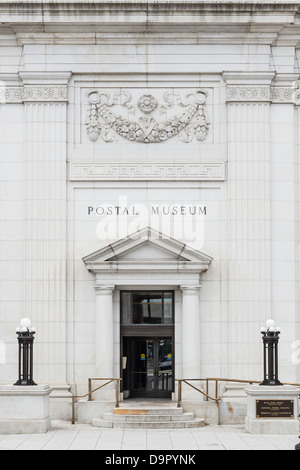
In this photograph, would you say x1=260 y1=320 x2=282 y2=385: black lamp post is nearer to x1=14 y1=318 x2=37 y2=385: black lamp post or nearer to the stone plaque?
the stone plaque

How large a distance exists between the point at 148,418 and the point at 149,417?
0.13 ft

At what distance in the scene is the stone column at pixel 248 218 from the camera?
29984 mm

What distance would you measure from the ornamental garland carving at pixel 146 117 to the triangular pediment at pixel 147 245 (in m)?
3.15

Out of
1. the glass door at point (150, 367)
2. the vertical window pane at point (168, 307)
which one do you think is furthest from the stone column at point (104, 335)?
the vertical window pane at point (168, 307)

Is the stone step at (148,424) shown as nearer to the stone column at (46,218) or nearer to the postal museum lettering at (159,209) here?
the stone column at (46,218)

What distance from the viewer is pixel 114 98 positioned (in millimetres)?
30797

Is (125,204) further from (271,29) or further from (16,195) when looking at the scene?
(271,29)

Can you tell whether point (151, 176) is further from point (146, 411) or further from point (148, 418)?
→ point (148, 418)

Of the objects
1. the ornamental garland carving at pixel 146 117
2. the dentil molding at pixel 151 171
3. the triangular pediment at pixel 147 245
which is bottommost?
the triangular pediment at pixel 147 245

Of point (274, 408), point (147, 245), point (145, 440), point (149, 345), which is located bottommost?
point (145, 440)

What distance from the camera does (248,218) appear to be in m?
30.4

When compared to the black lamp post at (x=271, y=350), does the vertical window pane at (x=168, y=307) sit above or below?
above

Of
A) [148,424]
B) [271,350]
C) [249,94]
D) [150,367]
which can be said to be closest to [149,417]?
[148,424]

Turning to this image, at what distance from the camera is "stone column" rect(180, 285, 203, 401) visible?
1171 inches
